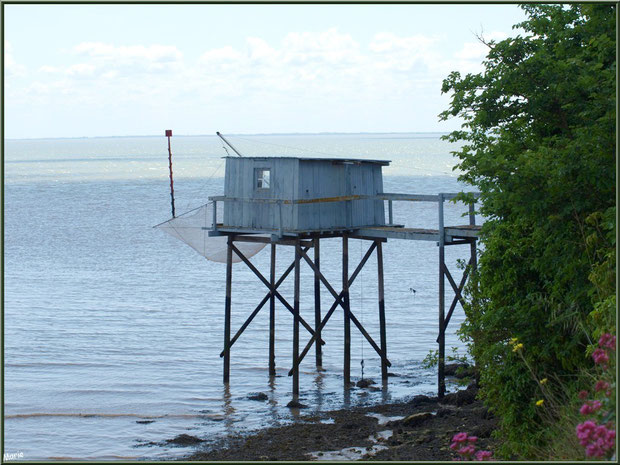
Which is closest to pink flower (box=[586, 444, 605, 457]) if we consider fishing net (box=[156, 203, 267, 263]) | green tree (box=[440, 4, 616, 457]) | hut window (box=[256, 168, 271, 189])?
green tree (box=[440, 4, 616, 457])

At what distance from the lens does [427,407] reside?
723 inches

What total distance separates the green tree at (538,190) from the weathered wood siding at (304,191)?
15.0 ft

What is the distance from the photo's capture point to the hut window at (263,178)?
20.0 meters

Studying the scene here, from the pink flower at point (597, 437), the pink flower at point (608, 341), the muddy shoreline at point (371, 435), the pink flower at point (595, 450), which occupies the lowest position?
the muddy shoreline at point (371, 435)

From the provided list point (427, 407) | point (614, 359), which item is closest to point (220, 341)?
point (427, 407)

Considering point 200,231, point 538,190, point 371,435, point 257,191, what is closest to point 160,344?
point 200,231

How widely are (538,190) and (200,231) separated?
11463 millimetres

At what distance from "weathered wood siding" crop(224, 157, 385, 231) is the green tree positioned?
180 inches

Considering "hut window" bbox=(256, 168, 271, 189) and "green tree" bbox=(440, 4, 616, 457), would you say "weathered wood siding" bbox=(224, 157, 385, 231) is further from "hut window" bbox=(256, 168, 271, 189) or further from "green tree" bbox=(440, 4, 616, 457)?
"green tree" bbox=(440, 4, 616, 457)

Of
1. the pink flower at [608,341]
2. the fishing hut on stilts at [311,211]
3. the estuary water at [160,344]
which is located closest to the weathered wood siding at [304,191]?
the fishing hut on stilts at [311,211]

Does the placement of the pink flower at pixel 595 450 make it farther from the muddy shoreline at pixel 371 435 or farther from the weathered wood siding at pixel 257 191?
the weathered wood siding at pixel 257 191

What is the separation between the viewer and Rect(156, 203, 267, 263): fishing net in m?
21.9

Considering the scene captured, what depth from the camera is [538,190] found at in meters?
12.8

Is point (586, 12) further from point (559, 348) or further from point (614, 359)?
point (614, 359)
